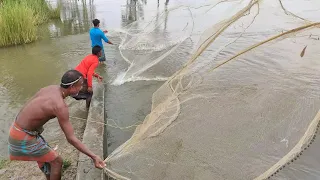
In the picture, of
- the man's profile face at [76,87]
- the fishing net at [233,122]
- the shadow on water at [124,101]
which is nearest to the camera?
the man's profile face at [76,87]

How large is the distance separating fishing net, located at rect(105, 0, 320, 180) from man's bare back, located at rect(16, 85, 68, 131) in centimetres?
88

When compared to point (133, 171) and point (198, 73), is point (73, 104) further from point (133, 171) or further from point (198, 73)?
point (133, 171)

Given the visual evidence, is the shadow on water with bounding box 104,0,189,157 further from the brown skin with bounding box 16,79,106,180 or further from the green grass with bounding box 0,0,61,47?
the green grass with bounding box 0,0,61,47

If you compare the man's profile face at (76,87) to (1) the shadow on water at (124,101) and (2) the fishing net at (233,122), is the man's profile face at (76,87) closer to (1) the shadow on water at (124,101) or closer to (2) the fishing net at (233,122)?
(2) the fishing net at (233,122)

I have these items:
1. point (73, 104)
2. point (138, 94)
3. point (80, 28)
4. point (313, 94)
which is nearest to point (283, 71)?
point (313, 94)

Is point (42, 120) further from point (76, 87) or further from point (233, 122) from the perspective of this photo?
point (233, 122)

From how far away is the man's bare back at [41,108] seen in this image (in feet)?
9.08

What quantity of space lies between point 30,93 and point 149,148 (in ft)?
13.6

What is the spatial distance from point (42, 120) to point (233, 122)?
246 centimetres

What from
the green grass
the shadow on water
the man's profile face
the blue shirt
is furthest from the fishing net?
the green grass

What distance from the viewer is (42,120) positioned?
2.86 metres

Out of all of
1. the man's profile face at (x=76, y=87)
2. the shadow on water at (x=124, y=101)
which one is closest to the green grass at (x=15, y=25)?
the shadow on water at (x=124, y=101)

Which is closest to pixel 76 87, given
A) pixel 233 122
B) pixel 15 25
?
pixel 233 122

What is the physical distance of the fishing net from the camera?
3314 millimetres
